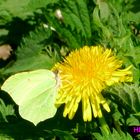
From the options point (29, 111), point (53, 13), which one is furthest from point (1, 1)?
point (29, 111)

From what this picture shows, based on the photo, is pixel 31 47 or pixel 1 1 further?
pixel 1 1

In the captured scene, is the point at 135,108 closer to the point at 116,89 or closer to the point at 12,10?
the point at 116,89

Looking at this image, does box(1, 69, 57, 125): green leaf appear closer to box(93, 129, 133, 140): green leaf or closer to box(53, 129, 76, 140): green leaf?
box(53, 129, 76, 140): green leaf

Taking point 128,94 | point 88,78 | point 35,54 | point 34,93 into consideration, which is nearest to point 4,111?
point 34,93

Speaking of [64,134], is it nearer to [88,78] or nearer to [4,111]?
[88,78]

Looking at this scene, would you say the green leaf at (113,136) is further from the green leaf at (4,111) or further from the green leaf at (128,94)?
the green leaf at (4,111)

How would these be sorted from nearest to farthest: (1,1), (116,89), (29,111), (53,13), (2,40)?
(116,89) → (29,111) → (53,13) → (1,1) → (2,40)
